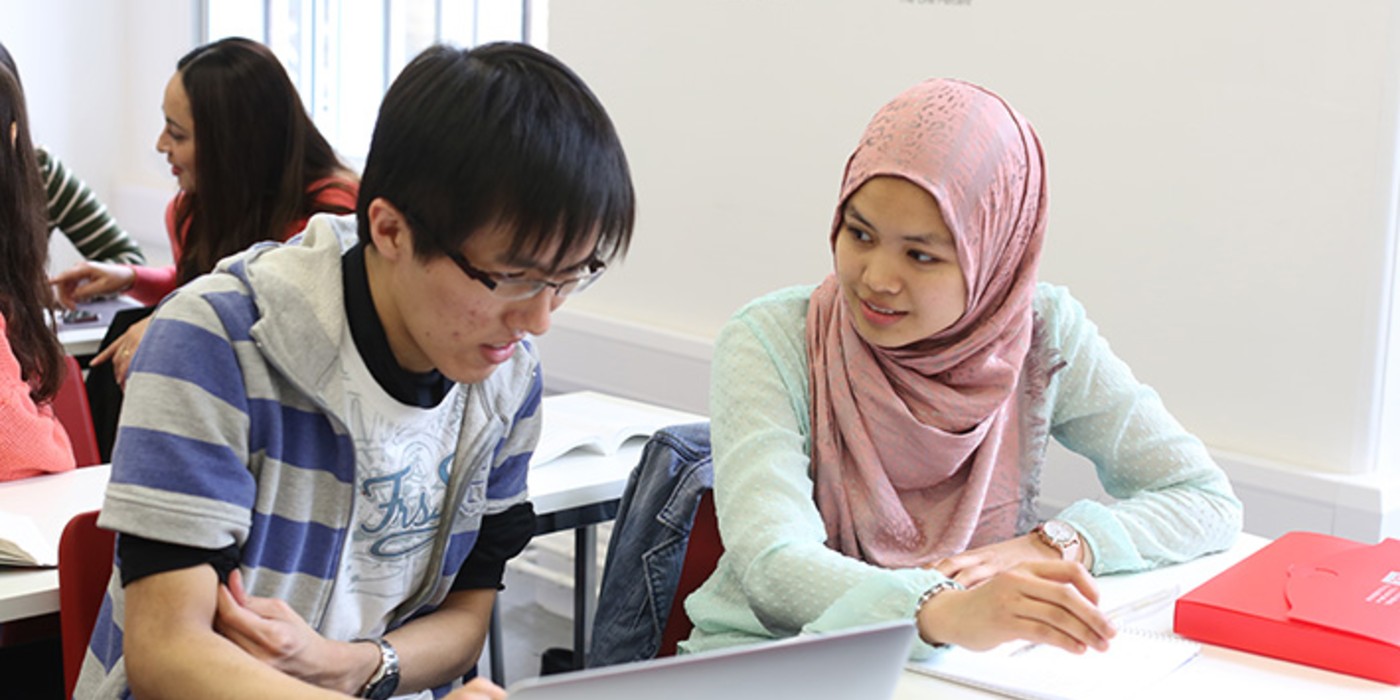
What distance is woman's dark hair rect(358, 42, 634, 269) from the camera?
46.2 inches

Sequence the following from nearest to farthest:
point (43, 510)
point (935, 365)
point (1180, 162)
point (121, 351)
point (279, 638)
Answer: point (279, 638), point (935, 365), point (43, 510), point (1180, 162), point (121, 351)

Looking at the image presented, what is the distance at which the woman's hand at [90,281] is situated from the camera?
340 centimetres

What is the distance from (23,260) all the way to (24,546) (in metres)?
0.69

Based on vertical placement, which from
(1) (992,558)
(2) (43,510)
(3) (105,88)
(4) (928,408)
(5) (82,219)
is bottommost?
(5) (82,219)

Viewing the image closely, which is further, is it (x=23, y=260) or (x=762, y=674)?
(x=23, y=260)

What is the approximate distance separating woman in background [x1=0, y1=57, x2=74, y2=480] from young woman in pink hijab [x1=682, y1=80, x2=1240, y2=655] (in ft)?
3.22

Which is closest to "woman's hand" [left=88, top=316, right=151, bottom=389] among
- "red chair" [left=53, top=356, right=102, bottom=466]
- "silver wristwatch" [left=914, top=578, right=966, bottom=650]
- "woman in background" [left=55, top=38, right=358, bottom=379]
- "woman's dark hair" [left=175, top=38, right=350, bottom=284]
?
"woman in background" [left=55, top=38, right=358, bottom=379]

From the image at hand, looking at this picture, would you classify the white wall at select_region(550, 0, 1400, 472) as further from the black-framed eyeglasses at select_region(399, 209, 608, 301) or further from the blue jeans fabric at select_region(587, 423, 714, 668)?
the black-framed eyeglasses at select_region(399, 209, 608, 301)

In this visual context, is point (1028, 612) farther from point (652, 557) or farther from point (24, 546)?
point (24, 546)

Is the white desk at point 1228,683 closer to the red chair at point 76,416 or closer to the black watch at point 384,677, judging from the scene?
the black watch at point 384,677

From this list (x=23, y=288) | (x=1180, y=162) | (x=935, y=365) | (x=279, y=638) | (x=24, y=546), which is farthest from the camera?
(x=1180, y=162)

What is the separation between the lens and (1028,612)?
130 centimetres

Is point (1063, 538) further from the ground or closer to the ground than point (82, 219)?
further from the ground

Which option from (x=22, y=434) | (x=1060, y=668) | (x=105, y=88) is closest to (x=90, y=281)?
(x=22, y=434)
